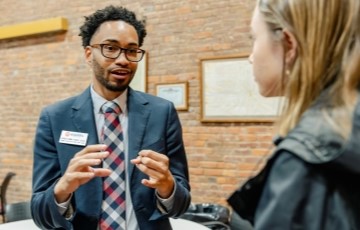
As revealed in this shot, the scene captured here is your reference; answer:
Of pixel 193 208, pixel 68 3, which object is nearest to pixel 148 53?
pixel 68 3

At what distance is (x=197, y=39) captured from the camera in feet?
13.8

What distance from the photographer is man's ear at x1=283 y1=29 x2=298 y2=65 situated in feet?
2.50

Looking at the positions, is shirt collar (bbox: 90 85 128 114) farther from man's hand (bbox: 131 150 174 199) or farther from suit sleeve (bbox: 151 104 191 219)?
man's hand (bbox: 131 150 174 199)

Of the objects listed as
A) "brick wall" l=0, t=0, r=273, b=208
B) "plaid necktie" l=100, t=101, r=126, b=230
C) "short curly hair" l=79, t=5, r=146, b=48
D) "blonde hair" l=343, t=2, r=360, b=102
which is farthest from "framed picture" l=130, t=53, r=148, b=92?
"blonde hair" l=343, t=2, r=360, b=102

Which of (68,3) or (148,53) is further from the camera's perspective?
(68,3)

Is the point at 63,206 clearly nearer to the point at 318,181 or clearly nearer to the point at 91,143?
the point at 91,143

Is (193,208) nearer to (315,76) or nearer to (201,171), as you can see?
(201,171)

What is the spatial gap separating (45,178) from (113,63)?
0.50 m

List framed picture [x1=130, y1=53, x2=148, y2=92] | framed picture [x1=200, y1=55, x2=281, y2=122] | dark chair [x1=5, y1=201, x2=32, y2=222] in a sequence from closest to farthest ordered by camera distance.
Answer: dark chair [x1=5, y1=201, x2=32, y2=222] < framed picture [x1=200, y1=55, x2=281, y2=122] < framed picture [x1=130, y1=53, x2=148, y2=92]

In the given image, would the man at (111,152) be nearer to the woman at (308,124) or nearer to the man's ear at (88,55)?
the man's ear at (88,55)

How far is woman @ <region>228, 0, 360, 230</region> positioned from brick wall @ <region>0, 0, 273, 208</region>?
3.11m

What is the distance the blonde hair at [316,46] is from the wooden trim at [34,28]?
15.3 ft

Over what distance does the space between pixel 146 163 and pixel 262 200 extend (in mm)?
624

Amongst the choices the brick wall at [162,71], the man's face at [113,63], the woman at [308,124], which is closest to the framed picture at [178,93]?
the brick wall at [162,71]
